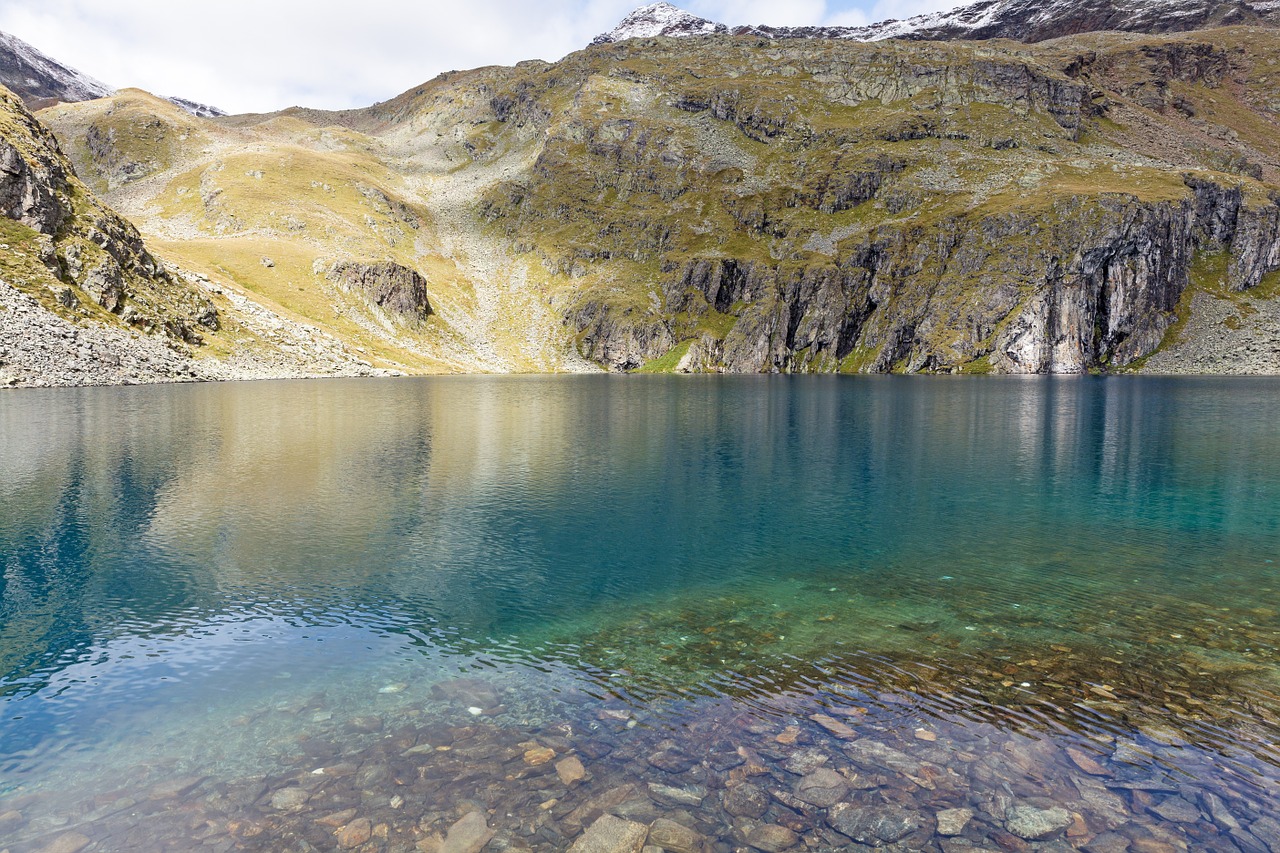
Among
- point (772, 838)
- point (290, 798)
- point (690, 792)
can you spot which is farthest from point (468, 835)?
point (772, 838)

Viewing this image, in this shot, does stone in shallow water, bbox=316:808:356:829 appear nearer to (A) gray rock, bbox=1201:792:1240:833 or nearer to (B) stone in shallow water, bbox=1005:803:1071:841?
(B) stone in shallow water, bbox=1005:803:1071:841

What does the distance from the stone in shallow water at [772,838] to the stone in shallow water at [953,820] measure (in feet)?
9.57

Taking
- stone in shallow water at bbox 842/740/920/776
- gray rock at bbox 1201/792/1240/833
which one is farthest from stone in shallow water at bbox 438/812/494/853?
gray rock at bbox 1201/792/1240/833

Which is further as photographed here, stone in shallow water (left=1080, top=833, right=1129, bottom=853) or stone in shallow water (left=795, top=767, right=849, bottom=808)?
stone in shallow water (left=795, top=767, right=849, bottom=808)

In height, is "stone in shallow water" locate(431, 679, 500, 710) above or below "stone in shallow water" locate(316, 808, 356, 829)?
above

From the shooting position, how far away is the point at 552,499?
43.0m

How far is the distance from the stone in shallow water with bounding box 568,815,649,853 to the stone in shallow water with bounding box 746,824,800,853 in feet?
6.78

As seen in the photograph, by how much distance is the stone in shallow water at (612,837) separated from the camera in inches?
494

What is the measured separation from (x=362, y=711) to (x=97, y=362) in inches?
5571

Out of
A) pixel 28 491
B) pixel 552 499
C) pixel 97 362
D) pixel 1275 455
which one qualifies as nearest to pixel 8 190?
pixel 97 362

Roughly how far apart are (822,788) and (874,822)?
52.1 inches

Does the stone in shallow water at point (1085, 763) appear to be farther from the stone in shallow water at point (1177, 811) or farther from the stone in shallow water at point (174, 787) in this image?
the stone in shallow water at point (174, 787)

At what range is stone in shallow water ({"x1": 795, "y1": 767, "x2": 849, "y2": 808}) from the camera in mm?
13930

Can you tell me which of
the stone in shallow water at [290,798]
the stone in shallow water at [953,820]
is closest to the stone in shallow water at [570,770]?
the stone in shallow water at [290,798]
